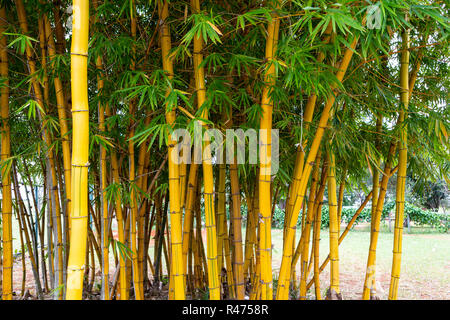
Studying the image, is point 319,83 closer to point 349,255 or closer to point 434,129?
point 434,129

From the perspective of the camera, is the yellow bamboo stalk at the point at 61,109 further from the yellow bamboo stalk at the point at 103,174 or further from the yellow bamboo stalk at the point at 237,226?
the yellow bamboo stalk at the point at 237,226

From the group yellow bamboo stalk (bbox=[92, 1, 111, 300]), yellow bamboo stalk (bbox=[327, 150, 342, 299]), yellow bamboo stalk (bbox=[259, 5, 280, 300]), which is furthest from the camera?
yellow bamboo stalk (bbox=[327, 150, 342, 299])

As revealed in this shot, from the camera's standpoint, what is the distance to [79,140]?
148 centimetres

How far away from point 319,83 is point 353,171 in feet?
5.73

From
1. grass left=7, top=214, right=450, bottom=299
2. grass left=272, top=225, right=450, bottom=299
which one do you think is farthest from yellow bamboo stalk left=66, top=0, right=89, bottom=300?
grass left=7, top=214, right=450, bottom=299

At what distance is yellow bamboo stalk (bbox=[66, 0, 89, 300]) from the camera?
1.47 m

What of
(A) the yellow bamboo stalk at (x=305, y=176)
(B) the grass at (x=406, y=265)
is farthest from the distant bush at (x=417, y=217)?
(A) the yellow bamboo stalk at (x=305, y=176)
